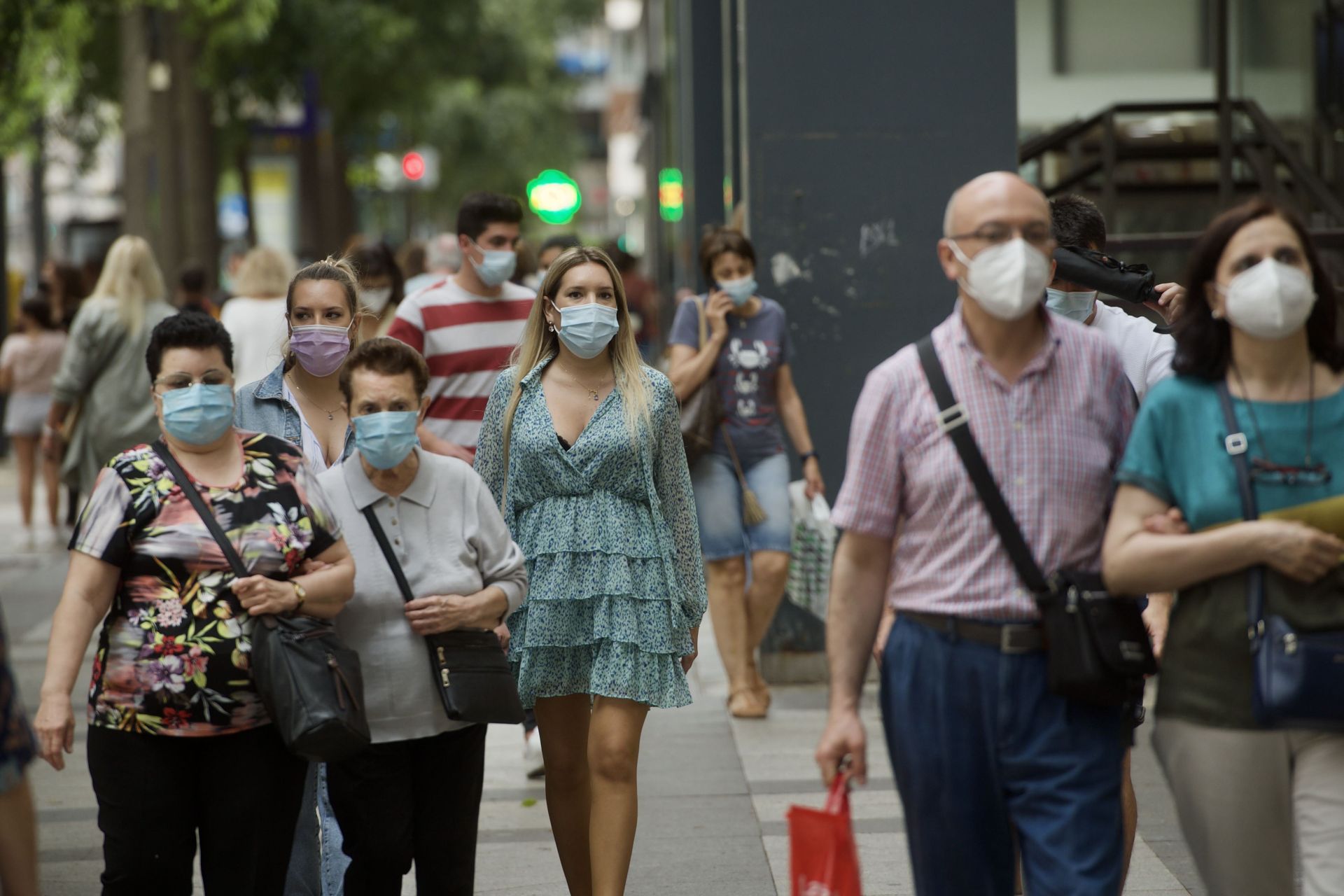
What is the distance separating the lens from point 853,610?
3.73 m

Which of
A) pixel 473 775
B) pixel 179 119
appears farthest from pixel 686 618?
pixel 179 119

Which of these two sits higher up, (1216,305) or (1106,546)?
(1216,305)

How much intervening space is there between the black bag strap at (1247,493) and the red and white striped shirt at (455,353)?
388 cm

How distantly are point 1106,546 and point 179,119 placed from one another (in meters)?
17.0

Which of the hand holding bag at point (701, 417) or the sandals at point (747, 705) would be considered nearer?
the hand holding bag at point (701, 417)

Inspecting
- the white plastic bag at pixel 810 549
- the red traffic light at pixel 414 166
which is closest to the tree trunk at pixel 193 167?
the red traffic light at pixel 414 166

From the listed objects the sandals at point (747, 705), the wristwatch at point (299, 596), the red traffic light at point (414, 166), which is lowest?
the sandals at point (747, 705)

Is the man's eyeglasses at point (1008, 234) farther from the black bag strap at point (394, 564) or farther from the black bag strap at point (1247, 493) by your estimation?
the black bag strap at point (394, 564)

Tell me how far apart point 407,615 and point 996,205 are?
5.44ft

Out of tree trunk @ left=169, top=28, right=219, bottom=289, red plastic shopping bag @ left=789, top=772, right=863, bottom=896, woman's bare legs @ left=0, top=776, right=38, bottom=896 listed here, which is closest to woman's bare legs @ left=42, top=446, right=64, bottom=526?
tree trunk @ left=169, top=28, right=219, bottom=289

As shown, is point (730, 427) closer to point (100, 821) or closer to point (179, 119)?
point (100, 821)

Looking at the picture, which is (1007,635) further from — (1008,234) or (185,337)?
(185,337)

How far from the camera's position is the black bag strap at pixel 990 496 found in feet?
11.6

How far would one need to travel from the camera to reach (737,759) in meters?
7.28
